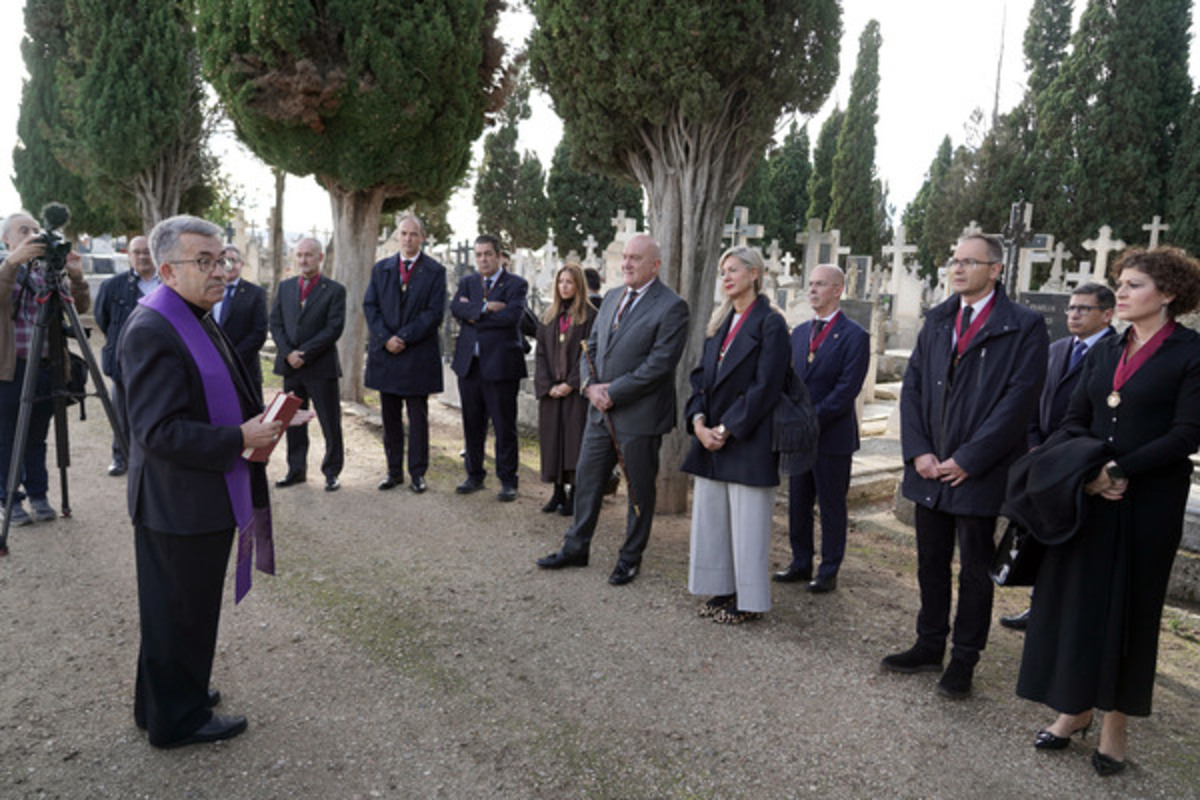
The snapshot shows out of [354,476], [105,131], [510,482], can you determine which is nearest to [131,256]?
[354,476]

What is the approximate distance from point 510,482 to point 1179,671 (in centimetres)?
452

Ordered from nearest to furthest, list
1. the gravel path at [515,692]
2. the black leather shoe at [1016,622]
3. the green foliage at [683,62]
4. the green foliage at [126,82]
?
1. the gravel path at [515,692]
2. the black leather shoe at [1016,622]
3. the green foliage at [683,62]
4. the green foliage at [126,82]

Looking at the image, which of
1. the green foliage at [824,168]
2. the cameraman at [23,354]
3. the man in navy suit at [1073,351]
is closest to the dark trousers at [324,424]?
the cameraman at [23,354]

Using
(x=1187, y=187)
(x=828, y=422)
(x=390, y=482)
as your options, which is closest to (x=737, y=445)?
(x=828, y=422)

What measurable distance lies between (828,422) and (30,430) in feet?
17.2

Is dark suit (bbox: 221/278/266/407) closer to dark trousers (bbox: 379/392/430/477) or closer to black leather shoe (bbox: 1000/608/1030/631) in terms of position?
dark trousers (bbox: 379/392/430/477)

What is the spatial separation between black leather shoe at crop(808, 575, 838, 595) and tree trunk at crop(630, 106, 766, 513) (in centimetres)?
179

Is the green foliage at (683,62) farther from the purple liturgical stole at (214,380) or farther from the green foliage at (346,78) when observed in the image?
the purple liturgical stole at (214,380)

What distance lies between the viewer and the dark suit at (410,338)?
658cm

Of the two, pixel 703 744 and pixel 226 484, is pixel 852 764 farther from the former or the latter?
pixel 226 484

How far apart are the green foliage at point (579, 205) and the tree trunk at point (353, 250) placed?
78.5 feet

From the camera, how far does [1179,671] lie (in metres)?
4.00

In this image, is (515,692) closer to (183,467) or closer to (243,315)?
(183,467)

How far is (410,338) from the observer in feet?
21.4
